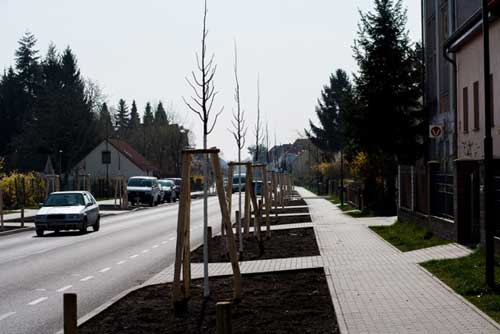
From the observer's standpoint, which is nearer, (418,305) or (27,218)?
(418,305)

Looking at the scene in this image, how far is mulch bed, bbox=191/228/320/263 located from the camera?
1831 centimetres

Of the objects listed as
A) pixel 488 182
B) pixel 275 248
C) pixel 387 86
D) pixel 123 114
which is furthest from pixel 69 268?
pixel 123 114

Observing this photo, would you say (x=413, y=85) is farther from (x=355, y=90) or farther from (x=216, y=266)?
(x=216, y=266)

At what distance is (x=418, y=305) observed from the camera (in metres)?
10.5

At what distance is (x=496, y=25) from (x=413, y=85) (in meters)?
15.5

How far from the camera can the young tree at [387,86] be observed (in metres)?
33.2

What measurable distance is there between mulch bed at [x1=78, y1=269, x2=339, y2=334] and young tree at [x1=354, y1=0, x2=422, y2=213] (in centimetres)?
2039

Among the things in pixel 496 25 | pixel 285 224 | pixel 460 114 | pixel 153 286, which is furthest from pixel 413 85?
pixel 153 286

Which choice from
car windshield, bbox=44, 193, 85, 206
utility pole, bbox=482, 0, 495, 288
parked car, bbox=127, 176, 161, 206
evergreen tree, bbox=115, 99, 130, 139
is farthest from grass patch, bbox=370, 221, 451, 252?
evergreen tree, bbox=115, 99, 130, 139

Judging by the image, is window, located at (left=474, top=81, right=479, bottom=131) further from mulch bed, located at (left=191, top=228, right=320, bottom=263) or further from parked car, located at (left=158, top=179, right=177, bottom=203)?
parked car, located at (left=158, top=179, right=177, bottom=203)

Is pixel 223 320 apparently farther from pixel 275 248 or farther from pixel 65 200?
pixel 65 200

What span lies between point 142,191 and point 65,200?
1090 inches

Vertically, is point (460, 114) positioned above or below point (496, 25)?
below

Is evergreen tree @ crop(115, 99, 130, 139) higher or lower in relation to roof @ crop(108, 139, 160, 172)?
higher
